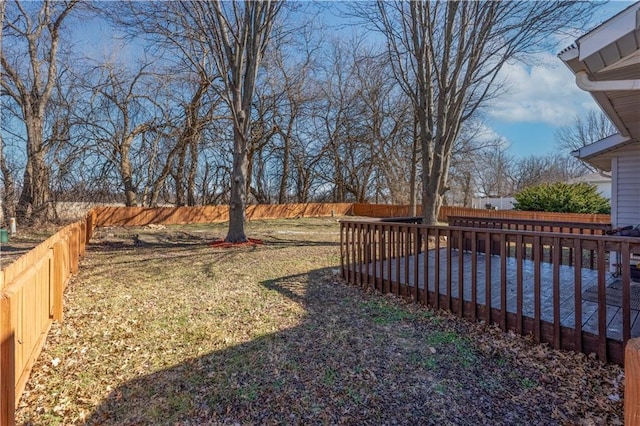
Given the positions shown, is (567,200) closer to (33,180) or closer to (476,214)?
(476,214)

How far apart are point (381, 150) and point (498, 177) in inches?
734

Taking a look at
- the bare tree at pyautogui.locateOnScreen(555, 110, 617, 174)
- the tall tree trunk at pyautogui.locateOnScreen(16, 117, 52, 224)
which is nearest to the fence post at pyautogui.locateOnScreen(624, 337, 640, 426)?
the tall tree trunk at pyautogui.locateOnScreen(16, 117, 52, 224)

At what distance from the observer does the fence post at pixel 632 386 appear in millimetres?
736

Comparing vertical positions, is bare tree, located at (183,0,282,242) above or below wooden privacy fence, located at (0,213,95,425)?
above

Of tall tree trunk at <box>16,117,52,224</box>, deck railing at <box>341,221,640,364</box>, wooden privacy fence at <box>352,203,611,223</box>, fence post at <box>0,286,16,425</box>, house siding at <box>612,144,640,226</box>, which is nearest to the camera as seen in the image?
fence post at <box>0,286,16,425</box>

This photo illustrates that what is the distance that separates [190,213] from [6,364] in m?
15.5

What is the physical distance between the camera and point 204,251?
26.4 feet

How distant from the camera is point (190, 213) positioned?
16703mm

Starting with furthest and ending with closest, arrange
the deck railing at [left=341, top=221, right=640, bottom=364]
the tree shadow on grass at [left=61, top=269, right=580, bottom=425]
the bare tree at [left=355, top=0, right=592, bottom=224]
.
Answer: the bare tree at [left=355, top=0, right=592, bottom=224] → the deck railing at [left=341, top=221, right=640, bottom=364] → the tree shadow on grass at [left=61, top=269, right=580, bottom=425]

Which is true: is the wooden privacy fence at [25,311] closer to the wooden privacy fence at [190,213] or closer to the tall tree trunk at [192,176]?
the wooden privacy fence at [190,213]

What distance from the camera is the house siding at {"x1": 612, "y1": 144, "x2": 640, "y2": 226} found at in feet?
17.5

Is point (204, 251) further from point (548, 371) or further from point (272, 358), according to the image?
point (548, 371)

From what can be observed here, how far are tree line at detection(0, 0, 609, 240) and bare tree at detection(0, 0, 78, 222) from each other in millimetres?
49

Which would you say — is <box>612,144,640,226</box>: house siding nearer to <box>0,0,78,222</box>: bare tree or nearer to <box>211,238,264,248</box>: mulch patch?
<box>211,238,264,248</box>: mulch patch
